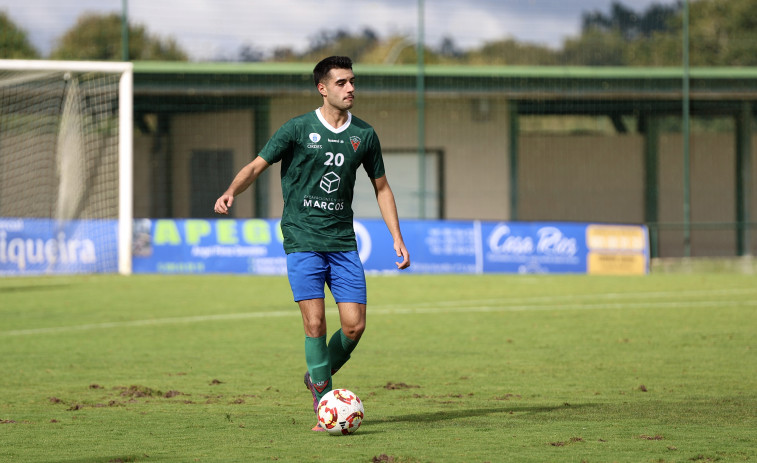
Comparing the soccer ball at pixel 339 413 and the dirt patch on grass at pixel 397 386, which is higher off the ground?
the soccer ball at pixel 339 413

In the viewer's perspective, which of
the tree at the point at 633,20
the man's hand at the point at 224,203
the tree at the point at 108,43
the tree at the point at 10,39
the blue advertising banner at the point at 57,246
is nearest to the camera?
the man's hand at the point at 224,203

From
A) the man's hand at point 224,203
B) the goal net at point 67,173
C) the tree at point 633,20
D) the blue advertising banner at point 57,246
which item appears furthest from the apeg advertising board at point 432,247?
the man's hand at point 224,203

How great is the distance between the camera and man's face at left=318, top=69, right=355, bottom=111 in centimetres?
609

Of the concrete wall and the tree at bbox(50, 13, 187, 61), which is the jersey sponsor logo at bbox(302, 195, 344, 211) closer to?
the tree at bbox(50, 13, 187, 61)

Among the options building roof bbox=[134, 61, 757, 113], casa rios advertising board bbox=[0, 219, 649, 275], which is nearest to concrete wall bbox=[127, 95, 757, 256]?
building roof bbox=[134, 61, 757, 113]

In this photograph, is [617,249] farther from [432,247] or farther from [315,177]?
[315,177]

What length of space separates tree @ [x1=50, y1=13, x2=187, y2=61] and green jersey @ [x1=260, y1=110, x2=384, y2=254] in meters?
18.4

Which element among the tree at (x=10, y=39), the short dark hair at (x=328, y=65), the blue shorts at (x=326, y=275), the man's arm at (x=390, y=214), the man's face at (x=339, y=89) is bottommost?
the blue shorts at (x=326, y=275)

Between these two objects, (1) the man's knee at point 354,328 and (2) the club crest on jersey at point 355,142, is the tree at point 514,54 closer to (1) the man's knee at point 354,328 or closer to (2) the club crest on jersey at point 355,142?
(2) the club crest on jersey at point 355,142

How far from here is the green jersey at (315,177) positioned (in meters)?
6.11

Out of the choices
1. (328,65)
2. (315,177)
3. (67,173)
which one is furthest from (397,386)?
(67,173)

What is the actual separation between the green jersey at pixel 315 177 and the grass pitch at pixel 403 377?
1.10 metres

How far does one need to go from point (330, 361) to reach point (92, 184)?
518 inches

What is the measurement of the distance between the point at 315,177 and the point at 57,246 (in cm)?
1425
